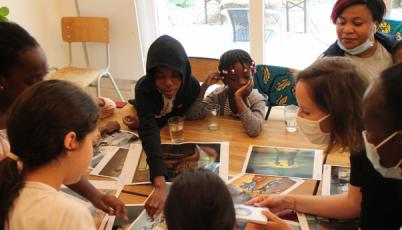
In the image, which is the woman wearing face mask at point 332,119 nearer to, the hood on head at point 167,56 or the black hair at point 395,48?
the hood on head at point 167,56

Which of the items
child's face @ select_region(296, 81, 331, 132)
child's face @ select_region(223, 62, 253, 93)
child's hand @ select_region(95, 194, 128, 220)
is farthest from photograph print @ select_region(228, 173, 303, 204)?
child's face @ select_region(223, 62, 253, 93)

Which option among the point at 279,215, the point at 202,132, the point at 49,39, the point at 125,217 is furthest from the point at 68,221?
the point at 49,39

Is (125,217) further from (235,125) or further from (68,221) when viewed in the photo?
(235,125)

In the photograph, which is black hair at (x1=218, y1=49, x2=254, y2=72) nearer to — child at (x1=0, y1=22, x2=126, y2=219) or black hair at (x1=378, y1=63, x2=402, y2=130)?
child at (x1=0, y1=22, x2=126, y2=219)

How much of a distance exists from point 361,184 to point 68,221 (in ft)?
2.67

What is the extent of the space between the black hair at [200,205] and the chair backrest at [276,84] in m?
1.47

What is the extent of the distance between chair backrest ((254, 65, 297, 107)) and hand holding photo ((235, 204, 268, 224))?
3.57 feet

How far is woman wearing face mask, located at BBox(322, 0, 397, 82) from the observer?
1.90 m

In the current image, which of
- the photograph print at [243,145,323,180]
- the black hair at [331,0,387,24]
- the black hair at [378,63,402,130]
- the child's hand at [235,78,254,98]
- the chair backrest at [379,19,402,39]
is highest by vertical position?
the black hair at [331,0,387,24]

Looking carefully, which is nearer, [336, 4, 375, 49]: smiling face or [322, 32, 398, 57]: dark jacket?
[336, 4, 375, 49]: smiling face

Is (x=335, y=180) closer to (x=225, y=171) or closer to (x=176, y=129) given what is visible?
(x=225, y=171)

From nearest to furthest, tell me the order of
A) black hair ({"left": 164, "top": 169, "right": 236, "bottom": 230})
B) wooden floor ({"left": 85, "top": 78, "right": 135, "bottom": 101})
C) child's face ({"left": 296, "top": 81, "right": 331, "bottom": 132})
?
black hair ({"left": 164, "top": 169, "right": 236, "bottom": 230}), child's face ({"left": 296, "top": 81, "right": 331, "bottom": 132}), wooden floor ({"left": 85, "top": 78, "right": 135, "bottom": 101})

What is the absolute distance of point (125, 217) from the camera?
1.23 m

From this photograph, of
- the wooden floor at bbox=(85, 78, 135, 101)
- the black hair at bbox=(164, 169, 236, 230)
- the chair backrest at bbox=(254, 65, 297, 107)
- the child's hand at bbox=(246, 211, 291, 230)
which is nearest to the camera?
the black hair at bbox=(164, 169, 236, 230)
